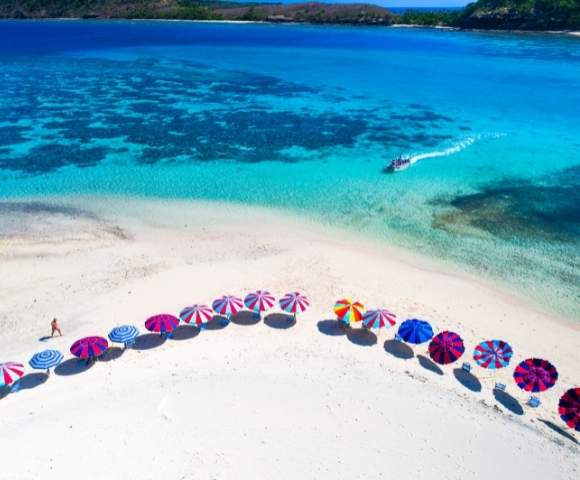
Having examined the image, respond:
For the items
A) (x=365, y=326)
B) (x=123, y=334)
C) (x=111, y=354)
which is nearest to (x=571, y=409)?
(x=365, y=326)

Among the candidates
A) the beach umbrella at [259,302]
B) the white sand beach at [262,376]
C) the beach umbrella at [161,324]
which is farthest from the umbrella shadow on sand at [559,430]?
the beach umbrella at [161,324]

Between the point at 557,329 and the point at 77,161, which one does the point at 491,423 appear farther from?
the point at 77,161

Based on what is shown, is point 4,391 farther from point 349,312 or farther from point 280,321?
point 349,312

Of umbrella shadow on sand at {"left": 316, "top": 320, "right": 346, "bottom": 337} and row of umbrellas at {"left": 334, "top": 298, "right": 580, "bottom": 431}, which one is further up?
row of umbrellas at {"left": 334, "top": 298, "right": 580, "bottom": 431}

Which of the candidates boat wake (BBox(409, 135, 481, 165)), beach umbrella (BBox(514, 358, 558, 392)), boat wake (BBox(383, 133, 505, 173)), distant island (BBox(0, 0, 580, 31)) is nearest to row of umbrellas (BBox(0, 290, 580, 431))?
beach umbrella (BBox(514, 358, 558, 392))

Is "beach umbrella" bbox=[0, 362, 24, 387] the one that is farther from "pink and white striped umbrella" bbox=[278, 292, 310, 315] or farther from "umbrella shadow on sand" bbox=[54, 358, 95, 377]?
"pink and white striped umbrella" bbox=[278, 292, 310, 315]

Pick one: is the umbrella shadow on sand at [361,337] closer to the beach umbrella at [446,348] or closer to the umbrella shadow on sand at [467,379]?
the beach umbrella at [446,348]
